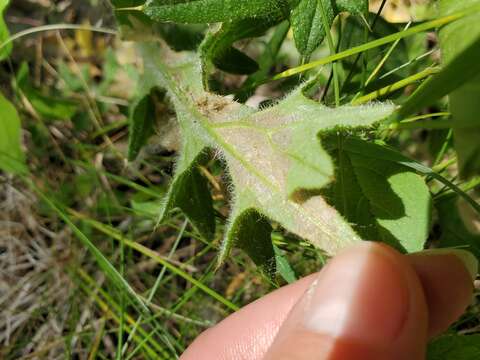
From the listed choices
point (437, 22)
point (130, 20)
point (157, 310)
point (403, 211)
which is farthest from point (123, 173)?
point (437, 22)

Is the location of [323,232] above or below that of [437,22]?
below

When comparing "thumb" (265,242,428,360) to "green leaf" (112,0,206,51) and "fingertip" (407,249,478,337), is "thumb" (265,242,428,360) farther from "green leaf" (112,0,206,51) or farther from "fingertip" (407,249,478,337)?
"green leaf" (112,0,206,51)

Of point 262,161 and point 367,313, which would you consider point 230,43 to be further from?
point 367,313

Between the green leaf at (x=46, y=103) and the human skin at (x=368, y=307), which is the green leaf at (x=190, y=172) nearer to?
the human skin at (x=368, y=307)


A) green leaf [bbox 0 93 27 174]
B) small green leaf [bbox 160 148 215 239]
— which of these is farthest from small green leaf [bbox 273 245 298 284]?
green leaf [bbox 0 93 27 174]

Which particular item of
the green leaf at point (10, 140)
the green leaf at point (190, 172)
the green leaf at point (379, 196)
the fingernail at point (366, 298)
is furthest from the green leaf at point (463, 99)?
the green leaf at point (10, 140)

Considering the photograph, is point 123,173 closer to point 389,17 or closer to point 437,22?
point 389,17
